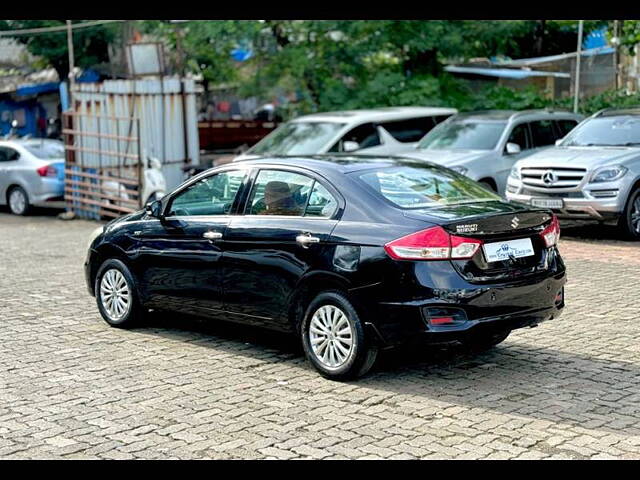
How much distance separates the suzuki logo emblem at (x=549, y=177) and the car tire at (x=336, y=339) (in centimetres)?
737

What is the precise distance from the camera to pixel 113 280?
8.95m

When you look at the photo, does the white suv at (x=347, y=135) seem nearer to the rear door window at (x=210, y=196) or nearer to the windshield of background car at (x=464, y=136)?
the windshield of background car at (x=464, y=136)

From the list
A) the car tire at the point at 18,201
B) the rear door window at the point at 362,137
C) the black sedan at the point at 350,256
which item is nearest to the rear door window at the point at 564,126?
the rear door window at the point at 362,137

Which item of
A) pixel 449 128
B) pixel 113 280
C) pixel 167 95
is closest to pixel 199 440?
pixel 113 280

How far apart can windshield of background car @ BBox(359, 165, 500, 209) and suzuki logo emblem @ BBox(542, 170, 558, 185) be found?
19.3 ft

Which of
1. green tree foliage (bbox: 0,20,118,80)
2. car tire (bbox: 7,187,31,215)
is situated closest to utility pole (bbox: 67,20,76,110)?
car tire (bbox: 7,187,31,215)

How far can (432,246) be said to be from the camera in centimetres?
667

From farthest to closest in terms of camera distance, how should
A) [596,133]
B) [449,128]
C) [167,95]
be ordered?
[167,95]
[449,128]
[596,133]

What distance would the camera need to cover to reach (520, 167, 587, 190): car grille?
13495 millimetres

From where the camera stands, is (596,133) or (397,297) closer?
(397,297)

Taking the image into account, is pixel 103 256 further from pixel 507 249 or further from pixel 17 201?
pixel 17 201

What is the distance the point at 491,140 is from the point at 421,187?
884 centimetres
